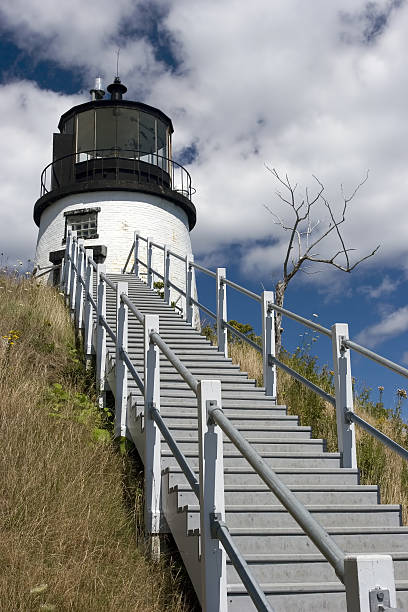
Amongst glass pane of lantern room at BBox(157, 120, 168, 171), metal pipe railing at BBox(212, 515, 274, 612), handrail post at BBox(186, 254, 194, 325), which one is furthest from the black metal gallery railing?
metal pipe railing at BBox(212, 515, 274, 612)

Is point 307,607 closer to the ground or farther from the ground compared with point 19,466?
closer to the ground

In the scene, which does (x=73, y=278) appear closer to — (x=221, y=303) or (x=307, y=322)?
(x=221, y=303)

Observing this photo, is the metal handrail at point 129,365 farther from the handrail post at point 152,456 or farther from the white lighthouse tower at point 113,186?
the white lighthouse tower at point 113,186

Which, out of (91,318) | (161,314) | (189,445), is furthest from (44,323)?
(189,445)

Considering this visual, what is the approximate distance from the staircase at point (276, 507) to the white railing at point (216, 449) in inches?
8.9

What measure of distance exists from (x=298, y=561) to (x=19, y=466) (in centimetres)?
222

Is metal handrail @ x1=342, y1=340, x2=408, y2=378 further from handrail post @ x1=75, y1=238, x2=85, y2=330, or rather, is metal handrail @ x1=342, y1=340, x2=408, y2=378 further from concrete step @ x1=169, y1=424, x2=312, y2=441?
handrail post @ x1=75, y1=238, x2=85, y2=330

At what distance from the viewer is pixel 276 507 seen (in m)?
4.47

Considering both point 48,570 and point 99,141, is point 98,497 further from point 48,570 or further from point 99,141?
point 99,141

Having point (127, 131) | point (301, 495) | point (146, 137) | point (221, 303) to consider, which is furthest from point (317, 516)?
point (127, 131)

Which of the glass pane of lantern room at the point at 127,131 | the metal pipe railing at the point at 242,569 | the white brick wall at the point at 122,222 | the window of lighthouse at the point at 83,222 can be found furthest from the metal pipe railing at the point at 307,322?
the glass pane of lantern room at the point at 127,131

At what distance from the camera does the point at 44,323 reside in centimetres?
967

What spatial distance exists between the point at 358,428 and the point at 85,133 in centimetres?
1347

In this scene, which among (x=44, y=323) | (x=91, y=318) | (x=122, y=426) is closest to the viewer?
(x=122, y=426)
